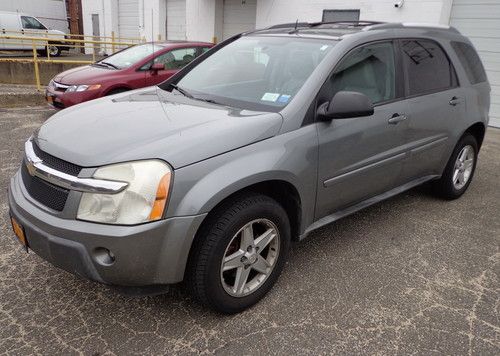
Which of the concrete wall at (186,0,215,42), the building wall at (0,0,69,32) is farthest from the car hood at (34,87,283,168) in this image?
the building wall at (0,0,69,32)

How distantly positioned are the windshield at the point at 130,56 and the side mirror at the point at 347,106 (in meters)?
5.52

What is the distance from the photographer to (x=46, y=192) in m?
2.29

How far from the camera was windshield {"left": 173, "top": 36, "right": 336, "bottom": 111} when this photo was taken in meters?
2.93

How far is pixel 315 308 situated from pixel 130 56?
643cm

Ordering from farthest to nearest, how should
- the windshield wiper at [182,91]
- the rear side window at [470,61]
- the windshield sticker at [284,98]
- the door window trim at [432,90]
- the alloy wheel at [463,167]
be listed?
the alloy wheel at [463,167] < the rear side window at [470,61] < the door window trim at [432,90] < the windshield wiper at [182,91] < the windshield sticker at [284,98]

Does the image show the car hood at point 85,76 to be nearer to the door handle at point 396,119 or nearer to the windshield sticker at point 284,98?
the windshield sticker at point 284,98

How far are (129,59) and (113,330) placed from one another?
616 centimetres

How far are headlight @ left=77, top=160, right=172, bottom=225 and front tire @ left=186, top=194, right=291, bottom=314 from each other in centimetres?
33

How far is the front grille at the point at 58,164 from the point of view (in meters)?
2.21

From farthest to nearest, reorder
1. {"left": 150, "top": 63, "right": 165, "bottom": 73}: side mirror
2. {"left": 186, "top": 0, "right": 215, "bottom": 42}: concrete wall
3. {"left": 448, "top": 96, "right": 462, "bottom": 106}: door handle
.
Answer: {"left": 186, "top": 0, "right": 215, "bottom": 42}: concrete wall
{"left": 150, "top": 63, "right": 165, "bottom": 73}: side mirror
{"left": 448, "top": 96, "right": 462, "bottom": 106}: door handle

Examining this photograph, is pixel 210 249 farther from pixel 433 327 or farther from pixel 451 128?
pixel 451 128

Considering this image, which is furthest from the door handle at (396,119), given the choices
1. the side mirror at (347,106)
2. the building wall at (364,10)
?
the building wall at (364,10)

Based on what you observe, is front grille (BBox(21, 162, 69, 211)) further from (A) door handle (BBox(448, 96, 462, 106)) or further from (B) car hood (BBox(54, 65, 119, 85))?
(B) car hood (BBox(54, 65, 119, 85))

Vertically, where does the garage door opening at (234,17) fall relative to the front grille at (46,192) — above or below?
above
